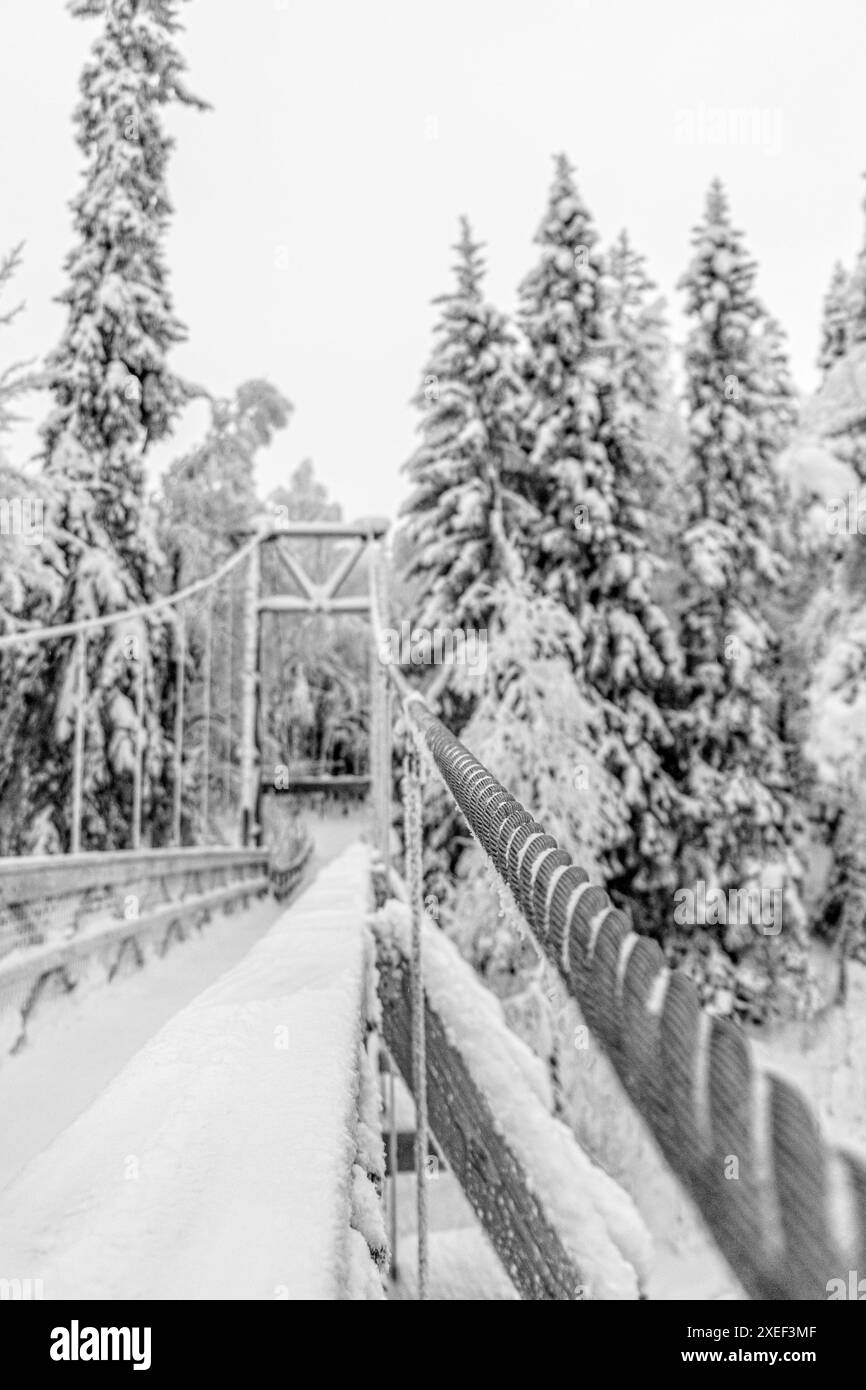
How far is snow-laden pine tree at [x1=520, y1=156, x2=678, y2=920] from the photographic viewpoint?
51.4 feet

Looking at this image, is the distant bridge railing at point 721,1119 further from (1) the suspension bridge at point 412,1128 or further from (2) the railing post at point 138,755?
(2) the railing post at point 138,755

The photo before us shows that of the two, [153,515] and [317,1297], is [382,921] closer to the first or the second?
[317,1297]

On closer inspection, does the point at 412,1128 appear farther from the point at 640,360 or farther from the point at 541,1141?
the point at 640,360

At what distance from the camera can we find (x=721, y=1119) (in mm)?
489

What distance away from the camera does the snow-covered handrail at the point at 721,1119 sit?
44cm

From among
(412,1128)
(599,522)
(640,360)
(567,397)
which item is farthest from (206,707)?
(640,360)

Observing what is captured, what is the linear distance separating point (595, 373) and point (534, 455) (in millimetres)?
1777

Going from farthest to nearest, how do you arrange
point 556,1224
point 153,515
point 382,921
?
point 153,515, point 382,921, point 556,1224

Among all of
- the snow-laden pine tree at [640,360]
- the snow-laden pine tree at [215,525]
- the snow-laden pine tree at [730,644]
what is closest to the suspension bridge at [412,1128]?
the snow-laden pine tree at [215,525]

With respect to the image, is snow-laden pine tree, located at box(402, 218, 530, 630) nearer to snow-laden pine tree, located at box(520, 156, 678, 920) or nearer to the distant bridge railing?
snow-laden pine tree, located at box(520, 156, 678, 920)

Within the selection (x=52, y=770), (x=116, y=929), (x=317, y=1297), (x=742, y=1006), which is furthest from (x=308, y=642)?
(x=317, y=1297)

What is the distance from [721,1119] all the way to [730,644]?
17.5 m

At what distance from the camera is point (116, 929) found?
197 inches

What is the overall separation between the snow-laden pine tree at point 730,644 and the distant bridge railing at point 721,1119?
15840mm
